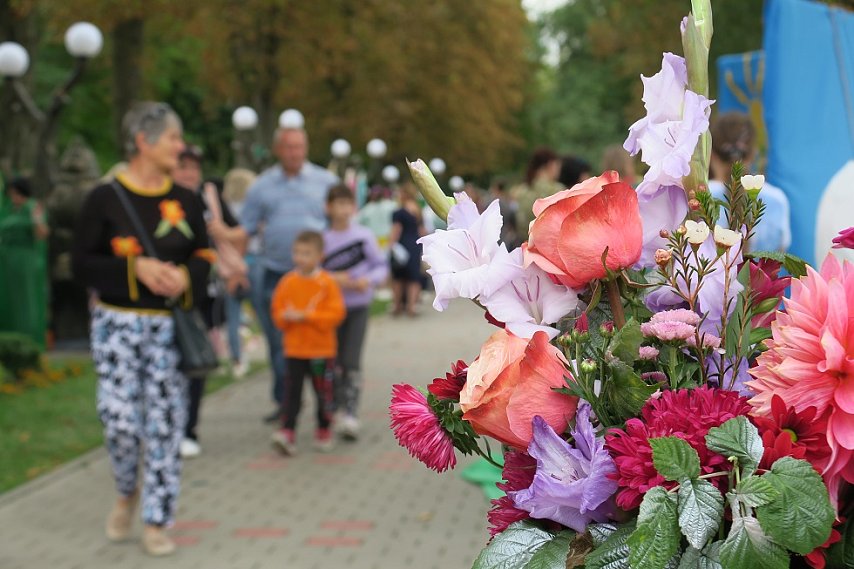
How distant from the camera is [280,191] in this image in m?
9.45

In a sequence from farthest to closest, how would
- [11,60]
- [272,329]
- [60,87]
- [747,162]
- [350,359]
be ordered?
[60,87]
[11,60]
[272,329]
[350,359]
[747,162]

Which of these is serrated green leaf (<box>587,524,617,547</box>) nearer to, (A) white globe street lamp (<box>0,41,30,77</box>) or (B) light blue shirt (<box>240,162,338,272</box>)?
(B) light blue shirt (<box>240,162,338,272</box>)

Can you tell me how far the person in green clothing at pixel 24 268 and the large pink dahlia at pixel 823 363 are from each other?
13371 millimetres

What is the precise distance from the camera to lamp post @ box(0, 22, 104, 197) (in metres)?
13.1

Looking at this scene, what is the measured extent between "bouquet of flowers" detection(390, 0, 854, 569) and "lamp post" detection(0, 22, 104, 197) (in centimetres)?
1207

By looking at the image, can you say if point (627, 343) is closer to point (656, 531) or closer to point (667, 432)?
point (667, 432)

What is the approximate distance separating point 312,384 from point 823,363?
7618mm

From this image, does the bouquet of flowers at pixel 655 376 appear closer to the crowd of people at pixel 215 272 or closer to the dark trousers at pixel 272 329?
the crowd of people at pixel 215 272

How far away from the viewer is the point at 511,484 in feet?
5.66

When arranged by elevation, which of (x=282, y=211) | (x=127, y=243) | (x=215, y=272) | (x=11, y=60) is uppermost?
(x=11, y=60)

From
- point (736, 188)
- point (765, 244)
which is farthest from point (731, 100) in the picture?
point (736, 188)

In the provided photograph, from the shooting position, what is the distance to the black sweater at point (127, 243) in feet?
19.7

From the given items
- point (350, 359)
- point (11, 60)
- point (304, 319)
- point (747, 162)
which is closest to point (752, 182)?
point (747, 162)

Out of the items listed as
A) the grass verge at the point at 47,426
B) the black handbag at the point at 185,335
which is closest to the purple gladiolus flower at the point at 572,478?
the black handbag at the point at 185,335
